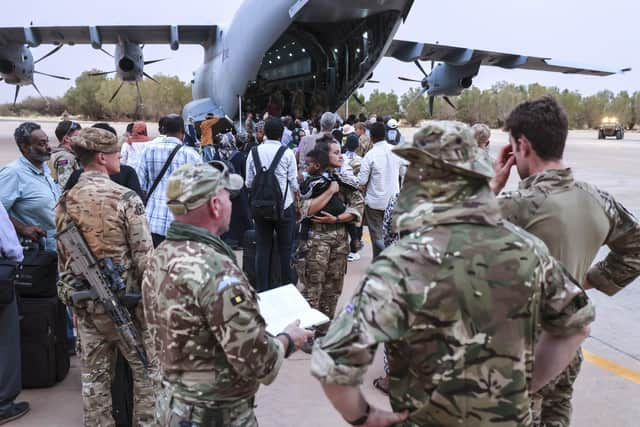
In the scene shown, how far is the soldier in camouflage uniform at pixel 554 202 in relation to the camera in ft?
6.93

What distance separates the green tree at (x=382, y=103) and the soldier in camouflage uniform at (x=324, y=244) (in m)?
54.5

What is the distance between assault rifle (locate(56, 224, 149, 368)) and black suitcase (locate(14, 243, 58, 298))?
2.71 ft

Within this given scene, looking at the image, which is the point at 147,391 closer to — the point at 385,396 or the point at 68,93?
the point at 385,396

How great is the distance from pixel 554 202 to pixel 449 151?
2.96ft

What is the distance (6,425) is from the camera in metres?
3.32

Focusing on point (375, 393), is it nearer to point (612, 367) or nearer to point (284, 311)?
point (284, 311)

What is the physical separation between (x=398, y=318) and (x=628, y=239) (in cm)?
146

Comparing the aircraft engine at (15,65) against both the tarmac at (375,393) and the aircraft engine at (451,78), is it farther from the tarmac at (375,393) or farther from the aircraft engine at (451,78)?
the tarmac at (375,393)

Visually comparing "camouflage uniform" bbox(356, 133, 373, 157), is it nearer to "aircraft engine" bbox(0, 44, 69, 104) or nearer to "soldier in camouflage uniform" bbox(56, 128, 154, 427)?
"soldier in camouflage uniform" bbox(56, 128, 154, 427)

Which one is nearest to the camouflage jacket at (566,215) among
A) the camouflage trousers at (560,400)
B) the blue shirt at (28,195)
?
the camouflage trousers at (560,400)

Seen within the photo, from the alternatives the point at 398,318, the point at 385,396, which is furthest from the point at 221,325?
the point at 385,396

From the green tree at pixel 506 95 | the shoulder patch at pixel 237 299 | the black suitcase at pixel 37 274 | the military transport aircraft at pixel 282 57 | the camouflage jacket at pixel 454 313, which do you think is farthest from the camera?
the green tree at pixel 506 95

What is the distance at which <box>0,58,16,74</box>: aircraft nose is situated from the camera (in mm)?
16881

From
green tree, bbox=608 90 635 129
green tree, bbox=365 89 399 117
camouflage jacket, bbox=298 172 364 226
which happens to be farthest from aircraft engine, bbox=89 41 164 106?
green tree, bbox=608 90 635 129
